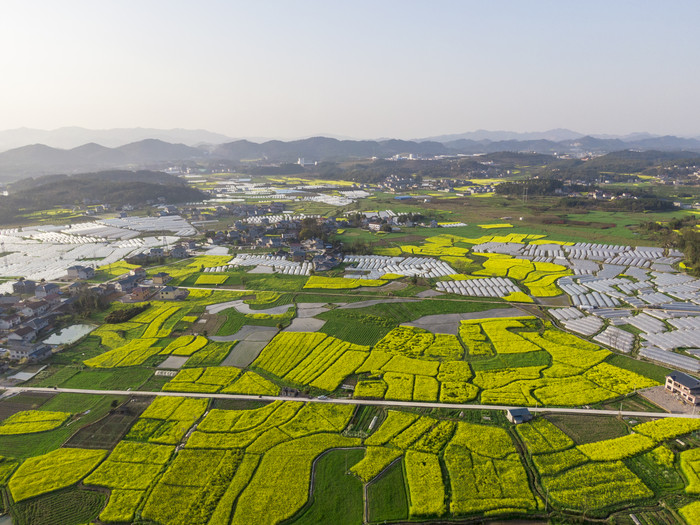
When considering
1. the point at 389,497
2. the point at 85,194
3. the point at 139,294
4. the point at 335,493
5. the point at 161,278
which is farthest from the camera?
the point at 85,194

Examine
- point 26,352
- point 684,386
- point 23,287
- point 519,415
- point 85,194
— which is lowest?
point 519,415

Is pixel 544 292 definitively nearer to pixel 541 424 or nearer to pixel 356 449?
pixel 541 424

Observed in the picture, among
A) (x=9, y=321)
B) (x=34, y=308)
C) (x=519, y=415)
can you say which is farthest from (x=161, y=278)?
(x=519, y=415)

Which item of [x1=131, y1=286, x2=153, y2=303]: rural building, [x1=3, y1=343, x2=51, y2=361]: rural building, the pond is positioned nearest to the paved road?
[x1=3, y1=343, x2=51, y2=361]: rural building

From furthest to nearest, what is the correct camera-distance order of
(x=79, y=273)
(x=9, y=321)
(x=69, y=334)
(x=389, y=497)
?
(x=79, y=273), (x=9, y=321), (x=69, y=334), (x=389, y=497)

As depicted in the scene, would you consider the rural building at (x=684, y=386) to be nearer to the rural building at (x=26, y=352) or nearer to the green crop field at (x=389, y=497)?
the green crop field at (x=389, y=497)

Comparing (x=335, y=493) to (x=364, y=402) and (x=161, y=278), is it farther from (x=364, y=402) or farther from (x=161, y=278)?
(x=161, y=278)

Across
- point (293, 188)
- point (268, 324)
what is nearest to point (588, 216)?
point (268, 324)
